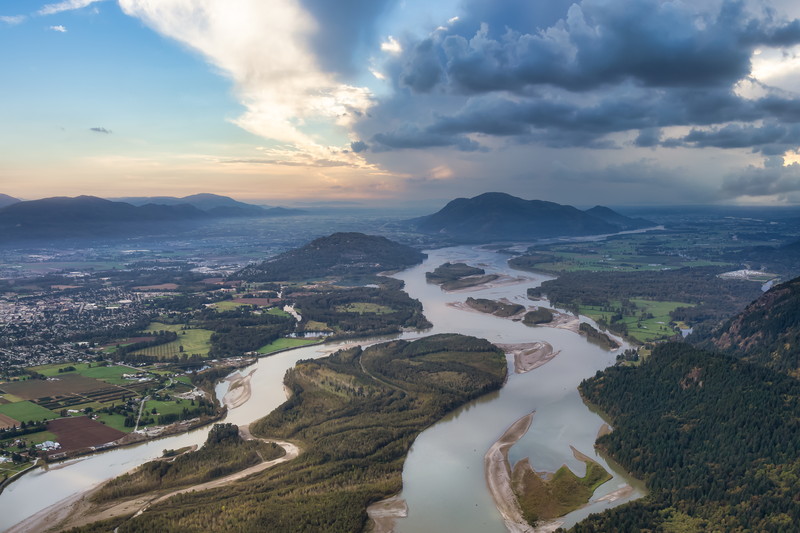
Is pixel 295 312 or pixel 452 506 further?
pixel 295 312

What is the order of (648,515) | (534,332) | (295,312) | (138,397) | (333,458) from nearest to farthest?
(648,515) < (333,458) < (138,397) < (534,332) < (295,312)

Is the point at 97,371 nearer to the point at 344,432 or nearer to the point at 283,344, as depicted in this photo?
the point at 283,344

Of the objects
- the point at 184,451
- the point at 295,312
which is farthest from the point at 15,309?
the point at 184,451

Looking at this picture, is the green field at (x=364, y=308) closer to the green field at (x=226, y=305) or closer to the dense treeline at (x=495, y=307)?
the dense treeline at (x=495, y=307)

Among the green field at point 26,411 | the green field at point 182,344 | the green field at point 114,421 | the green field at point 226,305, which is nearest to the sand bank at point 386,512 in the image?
the green field at point 114,421

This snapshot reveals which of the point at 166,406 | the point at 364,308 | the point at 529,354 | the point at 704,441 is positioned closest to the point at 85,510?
the point at 166,406

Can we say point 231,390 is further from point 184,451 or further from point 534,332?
point 534,332

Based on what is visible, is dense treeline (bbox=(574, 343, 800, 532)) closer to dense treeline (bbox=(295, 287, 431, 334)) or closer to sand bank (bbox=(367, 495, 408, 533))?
sand bank (bbox=(367, 495, 408, 533))
